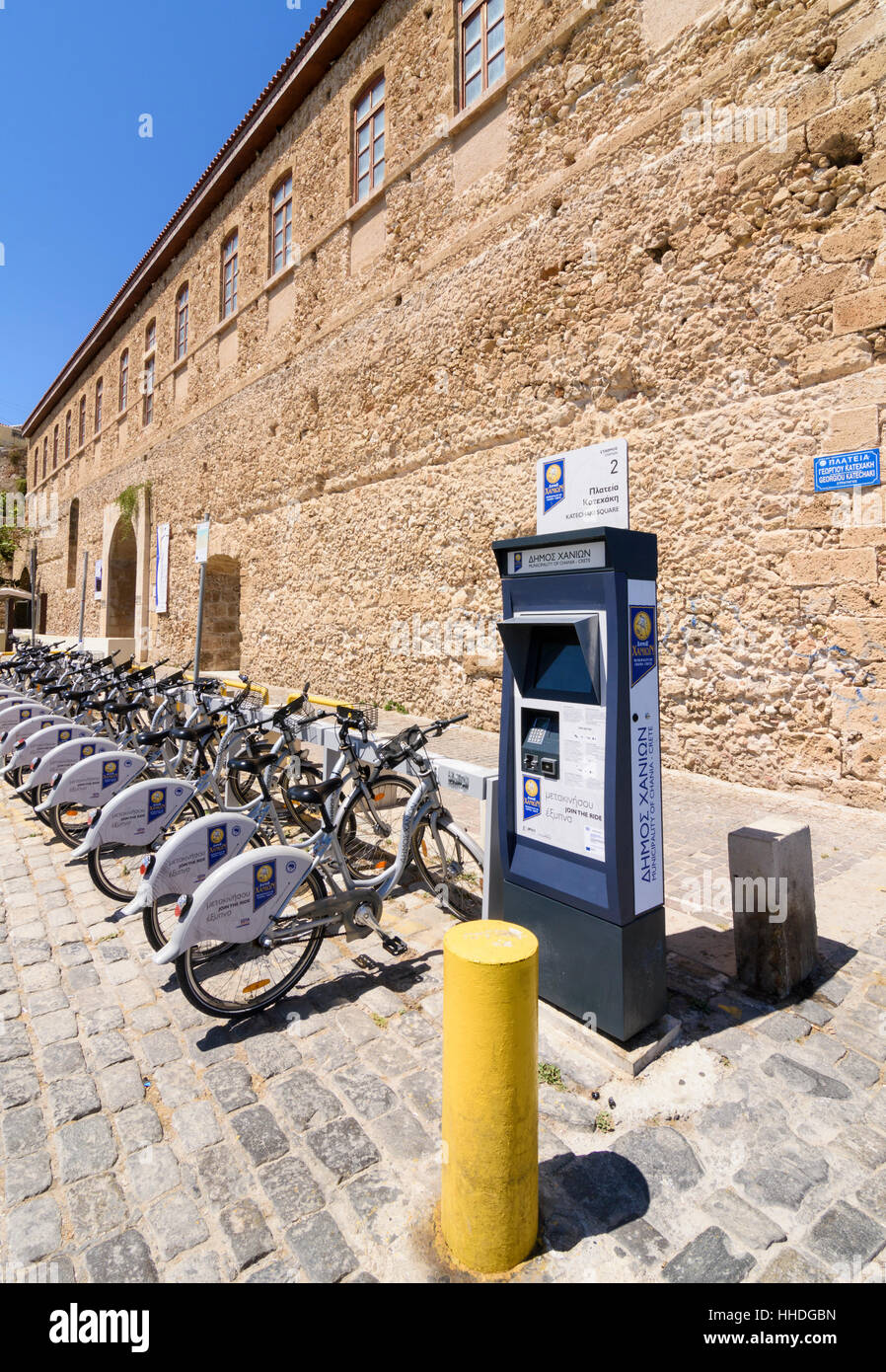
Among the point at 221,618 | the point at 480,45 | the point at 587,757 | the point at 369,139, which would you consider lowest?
the point at 587,757

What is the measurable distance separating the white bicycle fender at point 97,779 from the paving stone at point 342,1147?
2.83 meters

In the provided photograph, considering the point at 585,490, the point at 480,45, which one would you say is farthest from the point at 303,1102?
the point at 480,45

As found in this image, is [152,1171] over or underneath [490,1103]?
underneath

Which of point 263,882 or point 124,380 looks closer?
point 263,882

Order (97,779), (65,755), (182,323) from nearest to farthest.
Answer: (97,779) → (65,755) → (182,323)

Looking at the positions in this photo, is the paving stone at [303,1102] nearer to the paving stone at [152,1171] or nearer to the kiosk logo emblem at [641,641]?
the paving stone at [152,1171]

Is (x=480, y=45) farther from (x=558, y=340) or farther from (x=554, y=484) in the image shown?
(x=554, y=484)

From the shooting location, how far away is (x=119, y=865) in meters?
4.25

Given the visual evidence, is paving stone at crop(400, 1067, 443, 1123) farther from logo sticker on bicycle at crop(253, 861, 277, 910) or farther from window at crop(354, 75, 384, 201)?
window at crop(354, 75, 384, 201)

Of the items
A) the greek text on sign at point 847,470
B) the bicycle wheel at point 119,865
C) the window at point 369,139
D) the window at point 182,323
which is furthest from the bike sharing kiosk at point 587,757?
the window at point 182,323

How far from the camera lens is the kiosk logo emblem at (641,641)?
7.70 ft

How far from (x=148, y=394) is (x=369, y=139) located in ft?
38.3
